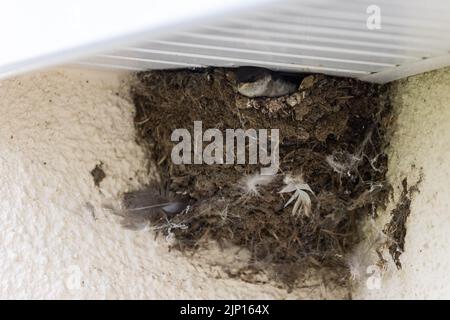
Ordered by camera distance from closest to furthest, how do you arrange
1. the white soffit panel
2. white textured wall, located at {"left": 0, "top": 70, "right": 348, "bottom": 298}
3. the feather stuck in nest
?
1. the white soffit panel
2. white textured wall, located at {"left": 0, "top": 70, "right": 348, "bottom": 298}
3. the feather stuck in nest

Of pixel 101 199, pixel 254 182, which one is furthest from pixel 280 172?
pixel 101 199

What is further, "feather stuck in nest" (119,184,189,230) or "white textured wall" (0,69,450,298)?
"feather stuck in nest" (119,184,189,230)

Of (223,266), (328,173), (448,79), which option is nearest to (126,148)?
(223,266)

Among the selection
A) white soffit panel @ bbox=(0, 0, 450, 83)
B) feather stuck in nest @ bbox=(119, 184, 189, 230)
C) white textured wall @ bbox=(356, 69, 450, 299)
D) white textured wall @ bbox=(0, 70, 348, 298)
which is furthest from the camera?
feather stuck in nest @ bbox=(119, 184, 189, 230)

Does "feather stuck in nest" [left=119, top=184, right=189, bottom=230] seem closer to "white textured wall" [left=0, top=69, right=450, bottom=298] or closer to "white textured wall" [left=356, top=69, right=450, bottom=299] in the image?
"white textured wall" [left=0, top=69, right=450, bottom=298]

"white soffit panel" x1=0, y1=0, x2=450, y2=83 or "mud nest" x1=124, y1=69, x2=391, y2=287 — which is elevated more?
"white soffit panel" x1=0, y1=0, x2=450, y2=83

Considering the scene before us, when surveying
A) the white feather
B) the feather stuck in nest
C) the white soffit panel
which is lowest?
the feather stuck in nest

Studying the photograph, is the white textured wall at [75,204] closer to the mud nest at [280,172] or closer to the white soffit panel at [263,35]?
the mud nest at [280,172]

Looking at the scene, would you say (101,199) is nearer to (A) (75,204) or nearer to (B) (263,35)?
(A) (75,204)

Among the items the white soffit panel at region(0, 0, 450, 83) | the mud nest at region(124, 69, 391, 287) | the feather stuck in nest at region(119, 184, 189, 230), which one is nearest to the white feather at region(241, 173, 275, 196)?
the mud nest at region(124, 69, 391, 287)
